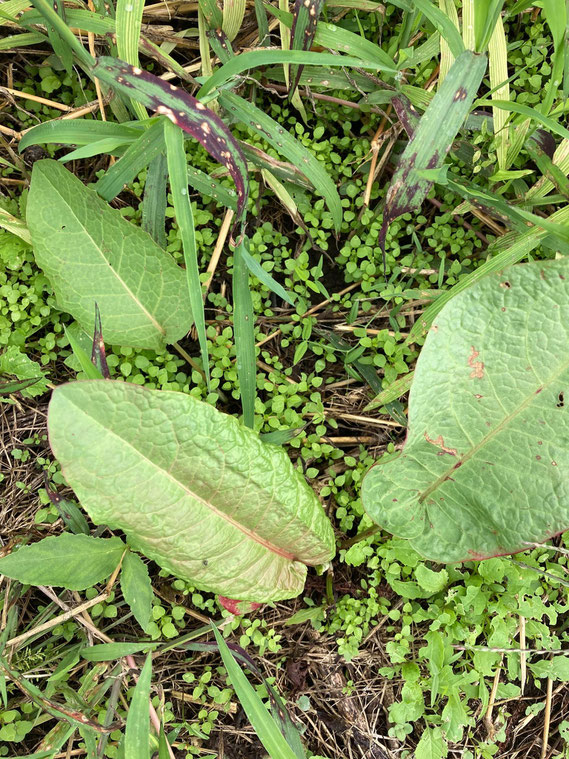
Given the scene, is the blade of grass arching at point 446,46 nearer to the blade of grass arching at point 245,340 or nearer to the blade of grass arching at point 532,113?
the blade of grass arching at point 532,113

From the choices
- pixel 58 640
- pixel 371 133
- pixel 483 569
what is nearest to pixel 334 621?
pixel 483 569

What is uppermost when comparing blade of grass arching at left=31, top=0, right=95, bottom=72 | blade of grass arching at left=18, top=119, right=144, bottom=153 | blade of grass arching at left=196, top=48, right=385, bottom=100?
blade of grass arching at left=31, top=0, right=95, bottom=72

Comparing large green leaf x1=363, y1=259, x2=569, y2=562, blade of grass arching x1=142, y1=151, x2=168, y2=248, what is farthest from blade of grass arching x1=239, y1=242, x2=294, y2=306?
large green leaf x1=363, y1=259, x2=569, y2=562

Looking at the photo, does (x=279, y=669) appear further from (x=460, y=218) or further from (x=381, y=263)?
(x=460, y=218)

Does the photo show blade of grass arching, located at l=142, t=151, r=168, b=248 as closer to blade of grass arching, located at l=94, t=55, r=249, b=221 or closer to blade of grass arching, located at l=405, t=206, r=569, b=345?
blade of grass arching, located at l=94, t=55, r=249, b=221

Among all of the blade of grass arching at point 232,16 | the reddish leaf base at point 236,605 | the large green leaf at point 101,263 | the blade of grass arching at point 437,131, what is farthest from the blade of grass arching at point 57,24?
the reddish leaf base at point 236,605
